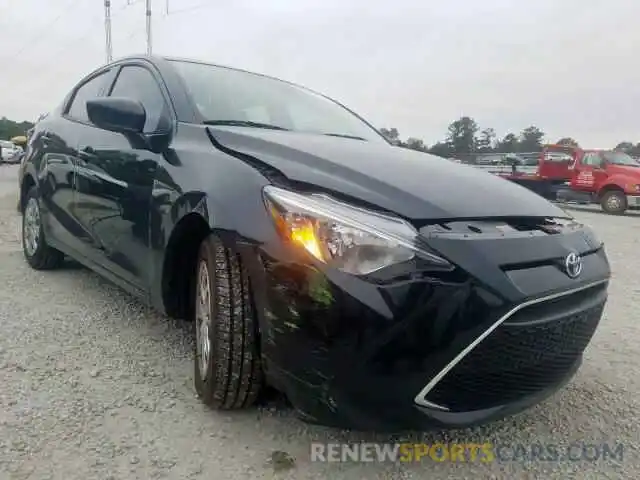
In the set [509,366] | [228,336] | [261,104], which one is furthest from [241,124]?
[509,366]

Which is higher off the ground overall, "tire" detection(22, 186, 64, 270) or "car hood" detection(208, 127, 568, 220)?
"car hood" detection(208, 127, 568, 220)

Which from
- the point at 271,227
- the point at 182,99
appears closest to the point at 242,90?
the point at 182,99

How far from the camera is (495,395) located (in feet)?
5.51

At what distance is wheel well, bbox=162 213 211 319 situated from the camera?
2127mm

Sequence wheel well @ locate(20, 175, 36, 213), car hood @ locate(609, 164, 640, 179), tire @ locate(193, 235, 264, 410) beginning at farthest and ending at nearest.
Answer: car hood @ locate(609, 164, 640, 179) → wheel well @ locate(20, 175, 36, 213) → tire @ locate(193, 235, 264, 410)

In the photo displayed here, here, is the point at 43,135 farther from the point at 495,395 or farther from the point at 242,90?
the point at 495,395

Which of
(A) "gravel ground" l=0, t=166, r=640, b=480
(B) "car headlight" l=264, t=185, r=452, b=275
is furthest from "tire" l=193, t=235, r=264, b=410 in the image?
(B) "car headlight" l=264, t=185, r=452, b=275

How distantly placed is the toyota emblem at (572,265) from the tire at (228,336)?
1022mm

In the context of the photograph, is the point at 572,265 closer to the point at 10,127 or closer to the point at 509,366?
the point at 509,366

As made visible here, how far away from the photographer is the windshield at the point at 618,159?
46.8ft

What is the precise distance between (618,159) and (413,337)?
49.7 feet

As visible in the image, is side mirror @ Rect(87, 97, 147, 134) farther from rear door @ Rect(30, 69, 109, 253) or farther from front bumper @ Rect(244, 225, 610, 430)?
front bumper @ Rect(244, 225, 610, 430)

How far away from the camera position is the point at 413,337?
1.51m

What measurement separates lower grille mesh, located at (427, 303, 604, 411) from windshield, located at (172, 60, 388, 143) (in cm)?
152
